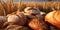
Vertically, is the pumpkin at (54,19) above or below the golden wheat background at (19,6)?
below

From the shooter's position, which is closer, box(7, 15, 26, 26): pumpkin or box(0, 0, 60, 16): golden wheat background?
box(7, 15, 26, 26): pumpkin

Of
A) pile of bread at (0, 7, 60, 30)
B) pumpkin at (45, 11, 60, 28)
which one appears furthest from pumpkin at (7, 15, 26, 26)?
pumpkin at (45, 11, 60, 28)

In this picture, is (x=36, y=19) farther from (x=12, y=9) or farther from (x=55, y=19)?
(x=12, y=9)

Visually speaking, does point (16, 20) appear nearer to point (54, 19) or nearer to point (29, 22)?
point (29, 22)

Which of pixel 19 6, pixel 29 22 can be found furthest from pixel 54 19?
pixel 19 6

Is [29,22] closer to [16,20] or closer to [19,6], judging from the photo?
[16,20]

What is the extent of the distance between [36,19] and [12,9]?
250mm

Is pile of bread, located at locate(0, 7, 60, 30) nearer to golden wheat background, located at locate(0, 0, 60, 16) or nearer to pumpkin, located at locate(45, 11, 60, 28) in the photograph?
pumpkin, located at locate(45, 11, 60, 28)

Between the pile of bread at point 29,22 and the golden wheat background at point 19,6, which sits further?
the golden wheat background at point 19,6

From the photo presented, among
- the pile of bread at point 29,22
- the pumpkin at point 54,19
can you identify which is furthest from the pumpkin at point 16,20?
the pumpkin at point 54,19

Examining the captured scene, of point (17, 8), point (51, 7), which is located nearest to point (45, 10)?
point (51, 7)

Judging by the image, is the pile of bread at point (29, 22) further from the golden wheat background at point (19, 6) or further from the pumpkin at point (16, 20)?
the golden wheat background at point (19, 6)

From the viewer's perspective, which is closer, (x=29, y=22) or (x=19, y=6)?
(x=29, y=22)

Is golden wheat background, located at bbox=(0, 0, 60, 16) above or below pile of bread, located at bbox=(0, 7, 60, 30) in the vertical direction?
above
